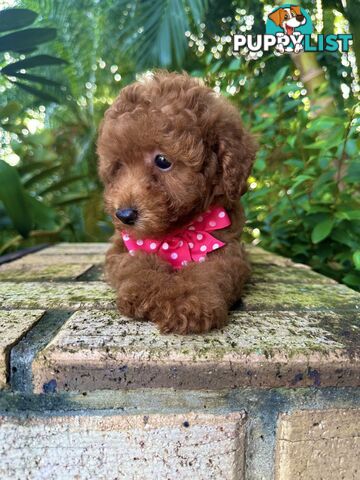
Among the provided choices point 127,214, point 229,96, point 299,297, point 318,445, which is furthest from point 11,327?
point 229,96

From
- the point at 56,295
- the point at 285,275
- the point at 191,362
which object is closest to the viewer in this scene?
the point at 191,362

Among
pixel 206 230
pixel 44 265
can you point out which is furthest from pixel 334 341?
pixel 44 265

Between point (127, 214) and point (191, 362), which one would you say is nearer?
point (191, 362)

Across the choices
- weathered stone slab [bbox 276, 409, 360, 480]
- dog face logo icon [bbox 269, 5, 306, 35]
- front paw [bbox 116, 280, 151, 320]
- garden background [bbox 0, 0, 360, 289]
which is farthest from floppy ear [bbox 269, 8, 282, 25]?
weathered stone slab [bbox 276, 409, 360, 480]

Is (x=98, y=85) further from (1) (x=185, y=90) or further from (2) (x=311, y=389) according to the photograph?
(2) (x=311, y=389)

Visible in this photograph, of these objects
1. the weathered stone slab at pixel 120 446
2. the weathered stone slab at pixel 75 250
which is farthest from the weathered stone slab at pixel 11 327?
the weathered stone slab at pixel 75 250

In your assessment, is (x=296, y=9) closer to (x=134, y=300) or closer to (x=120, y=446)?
(x=134, y=300)

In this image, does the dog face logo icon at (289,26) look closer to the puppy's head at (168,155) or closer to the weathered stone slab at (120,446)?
the puppy's head at (168,155)
